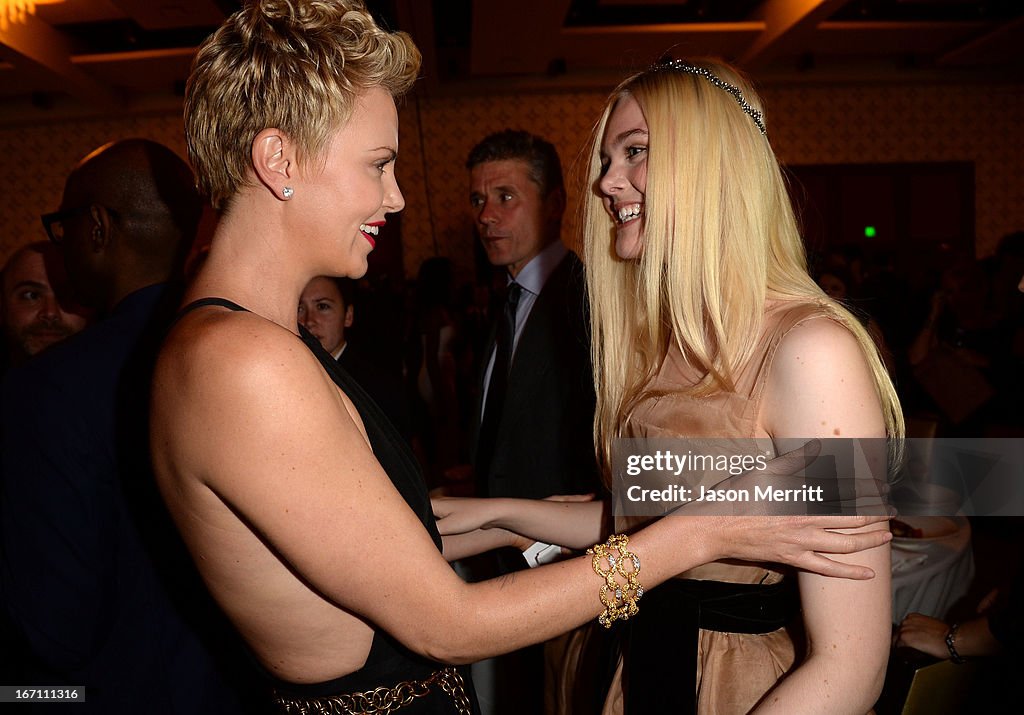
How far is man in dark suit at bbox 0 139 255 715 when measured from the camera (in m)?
1.36

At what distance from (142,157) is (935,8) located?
350 inches

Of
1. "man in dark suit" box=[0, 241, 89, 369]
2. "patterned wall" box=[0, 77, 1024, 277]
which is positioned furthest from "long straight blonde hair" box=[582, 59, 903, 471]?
"patterned wall" box=[0, 77, 1024, 277]

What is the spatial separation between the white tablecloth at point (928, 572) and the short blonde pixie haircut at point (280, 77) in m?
2.42

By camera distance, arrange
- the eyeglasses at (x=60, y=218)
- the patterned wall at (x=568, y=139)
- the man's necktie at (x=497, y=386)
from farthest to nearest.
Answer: the patterned wall at (x=568, y=139) < the man's necktie at (x=497, y=386) < the eyeglasses at (x=60, y=218)

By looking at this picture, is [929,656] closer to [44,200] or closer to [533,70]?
[533,70]

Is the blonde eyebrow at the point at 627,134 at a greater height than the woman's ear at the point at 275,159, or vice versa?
the blonde eyebrow at the point at 627,134

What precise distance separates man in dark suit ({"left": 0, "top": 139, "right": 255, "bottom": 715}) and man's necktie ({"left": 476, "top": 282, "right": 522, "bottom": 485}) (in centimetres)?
143

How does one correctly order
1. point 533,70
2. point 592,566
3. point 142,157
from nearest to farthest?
point 592,566, point 142,157, point 533,70

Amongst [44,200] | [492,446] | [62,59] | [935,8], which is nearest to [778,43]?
[935,8]

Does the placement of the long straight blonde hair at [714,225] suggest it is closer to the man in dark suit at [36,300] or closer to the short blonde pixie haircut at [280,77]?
the short blonde pixie haircut at [280,77]

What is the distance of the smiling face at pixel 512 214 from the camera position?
3131 millimetres

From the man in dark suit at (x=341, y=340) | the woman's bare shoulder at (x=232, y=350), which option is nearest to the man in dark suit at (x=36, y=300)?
the man in dark suit at (x=341, y=340)

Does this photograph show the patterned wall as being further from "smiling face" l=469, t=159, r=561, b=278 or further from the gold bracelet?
the gold bracelet

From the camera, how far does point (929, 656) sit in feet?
5.66
